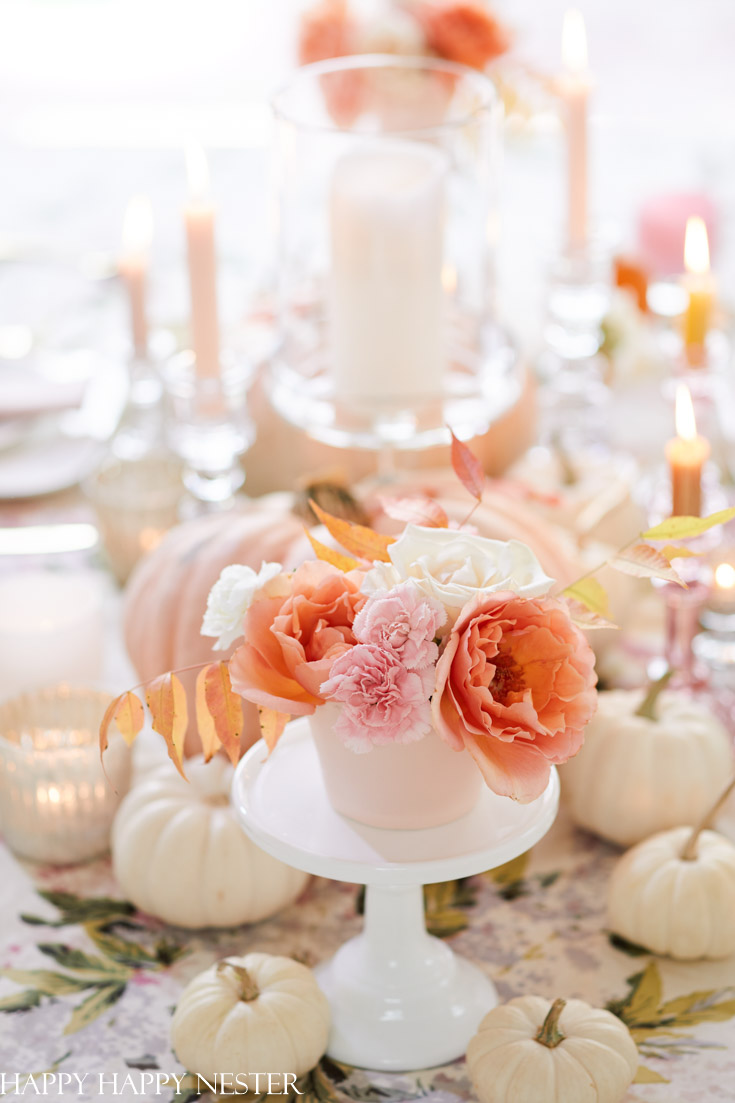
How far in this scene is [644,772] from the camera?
0.96 metres

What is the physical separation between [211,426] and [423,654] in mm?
620

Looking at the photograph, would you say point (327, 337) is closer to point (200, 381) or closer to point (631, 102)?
point (200, 381)

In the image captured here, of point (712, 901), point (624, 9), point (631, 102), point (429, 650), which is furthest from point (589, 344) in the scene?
point (624, 9)

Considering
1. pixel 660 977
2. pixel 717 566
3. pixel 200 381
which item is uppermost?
pixel 200 381

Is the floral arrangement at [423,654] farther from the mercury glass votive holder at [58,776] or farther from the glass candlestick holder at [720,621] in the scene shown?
the glass candlestick holder at [720,621]

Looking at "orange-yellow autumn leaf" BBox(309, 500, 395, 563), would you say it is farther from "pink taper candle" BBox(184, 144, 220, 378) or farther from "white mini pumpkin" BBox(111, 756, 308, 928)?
"pink taper candle" BBox(184, 144, 220, 378)

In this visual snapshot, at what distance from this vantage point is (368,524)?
3.47 ft

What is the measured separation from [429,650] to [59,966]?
0.39 m

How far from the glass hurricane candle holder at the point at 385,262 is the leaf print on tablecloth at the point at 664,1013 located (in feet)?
1.42

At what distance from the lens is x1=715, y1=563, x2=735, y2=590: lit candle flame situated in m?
1.12

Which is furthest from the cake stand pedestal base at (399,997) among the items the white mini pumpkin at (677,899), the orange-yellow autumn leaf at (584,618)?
the orange-yellow autumn leaf at (584,618)

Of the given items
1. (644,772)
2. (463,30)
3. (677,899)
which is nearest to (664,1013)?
(677,899)

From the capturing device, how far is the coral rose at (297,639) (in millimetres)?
676

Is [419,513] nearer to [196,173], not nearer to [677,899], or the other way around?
[677,899]
